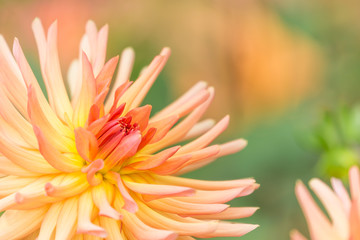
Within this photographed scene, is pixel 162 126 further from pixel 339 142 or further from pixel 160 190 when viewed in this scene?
pixel 339 142

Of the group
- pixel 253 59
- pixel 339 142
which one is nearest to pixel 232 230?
pixel 339 142

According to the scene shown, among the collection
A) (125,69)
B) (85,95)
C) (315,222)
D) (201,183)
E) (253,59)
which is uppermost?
(253,59)

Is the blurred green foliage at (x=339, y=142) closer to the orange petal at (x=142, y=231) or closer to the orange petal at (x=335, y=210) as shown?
the orange petal at (x=335, y=210)

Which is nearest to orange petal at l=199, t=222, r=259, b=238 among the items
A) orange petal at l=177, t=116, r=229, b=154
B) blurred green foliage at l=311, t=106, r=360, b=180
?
orange petal at l=177, t=116, r=229, b=154

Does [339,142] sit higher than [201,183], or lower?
higher

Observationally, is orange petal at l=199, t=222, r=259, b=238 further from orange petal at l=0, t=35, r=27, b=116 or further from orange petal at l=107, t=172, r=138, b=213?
orange petal at l=0, t=35, r=27, b=116

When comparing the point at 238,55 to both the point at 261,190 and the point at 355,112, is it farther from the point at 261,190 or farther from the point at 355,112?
the point at 355,112
